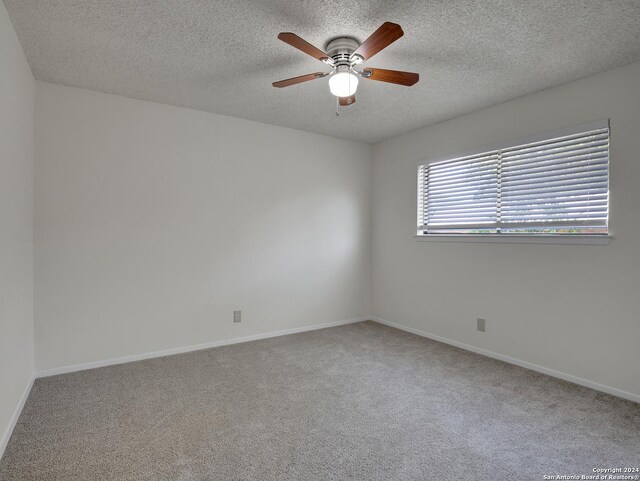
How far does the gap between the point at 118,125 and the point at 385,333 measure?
359cm

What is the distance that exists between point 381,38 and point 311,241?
9.10 ft

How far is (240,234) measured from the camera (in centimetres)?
384

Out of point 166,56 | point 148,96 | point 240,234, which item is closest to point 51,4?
point 166,56

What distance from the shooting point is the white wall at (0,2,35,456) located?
6.41 feet

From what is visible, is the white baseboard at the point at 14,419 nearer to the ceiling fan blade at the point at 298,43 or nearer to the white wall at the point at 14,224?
the white wall at the point at 14,224

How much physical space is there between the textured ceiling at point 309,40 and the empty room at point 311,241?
0.7 inches

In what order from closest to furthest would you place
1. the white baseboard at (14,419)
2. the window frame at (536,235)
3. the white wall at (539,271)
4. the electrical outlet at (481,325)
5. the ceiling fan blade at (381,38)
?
the ceiling fan blade at (381,38) < the white baseboard at (14,419) < the white wall at (539,271) < the window frame at (536,235) < the electrical outlet at (481,325)

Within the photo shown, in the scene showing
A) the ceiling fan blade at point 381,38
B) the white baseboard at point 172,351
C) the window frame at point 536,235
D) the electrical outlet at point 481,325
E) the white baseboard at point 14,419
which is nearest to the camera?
the ceiling fan blade at point 381,38

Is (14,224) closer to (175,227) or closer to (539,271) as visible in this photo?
(175,227)

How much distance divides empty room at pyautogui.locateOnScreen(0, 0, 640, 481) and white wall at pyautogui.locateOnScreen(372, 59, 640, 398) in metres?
0.02

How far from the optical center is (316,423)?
7.17 feet

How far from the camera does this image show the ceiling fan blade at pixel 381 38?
1711mm

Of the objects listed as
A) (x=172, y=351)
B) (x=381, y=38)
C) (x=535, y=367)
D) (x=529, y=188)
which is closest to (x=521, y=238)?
(x=529, y=188)

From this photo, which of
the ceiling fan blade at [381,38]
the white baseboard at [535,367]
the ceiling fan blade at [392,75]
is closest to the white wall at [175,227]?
the white baseboard at [535,367]
